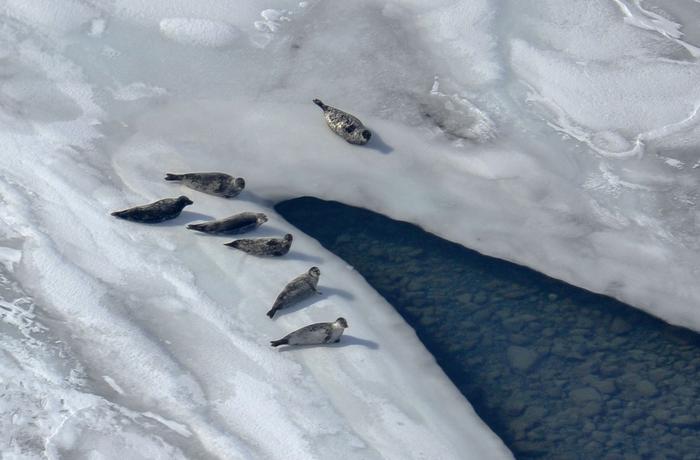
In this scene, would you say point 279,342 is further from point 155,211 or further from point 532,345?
point 532,345

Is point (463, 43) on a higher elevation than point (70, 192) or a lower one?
higher

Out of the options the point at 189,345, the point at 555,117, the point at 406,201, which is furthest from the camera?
the point at 555,117

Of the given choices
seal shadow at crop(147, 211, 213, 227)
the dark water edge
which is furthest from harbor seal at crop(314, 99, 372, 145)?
seal shadow at crop(147, 211, 213, 227)

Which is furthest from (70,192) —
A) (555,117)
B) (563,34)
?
(563,34)

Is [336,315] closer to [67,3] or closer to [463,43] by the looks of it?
[463,43]

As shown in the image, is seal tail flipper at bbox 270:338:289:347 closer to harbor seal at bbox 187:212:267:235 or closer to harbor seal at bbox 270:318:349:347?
harbor seal at bbox 270:318:349:347

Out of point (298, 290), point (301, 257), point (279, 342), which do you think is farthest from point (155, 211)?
point (279, 342)
